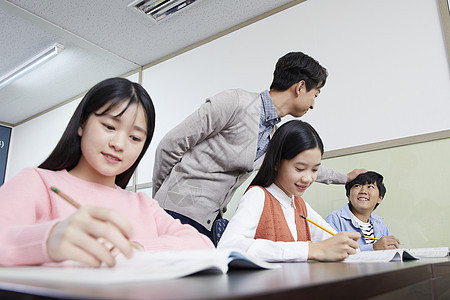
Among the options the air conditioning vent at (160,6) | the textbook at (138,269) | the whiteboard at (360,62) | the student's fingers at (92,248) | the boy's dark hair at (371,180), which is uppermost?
the air conditioning vent at (160,6)

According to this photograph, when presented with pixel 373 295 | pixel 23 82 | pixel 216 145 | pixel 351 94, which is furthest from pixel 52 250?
pixel 23 82

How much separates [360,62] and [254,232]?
4.67 feet

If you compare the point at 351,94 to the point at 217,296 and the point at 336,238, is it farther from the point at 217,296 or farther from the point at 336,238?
the point at 217,296

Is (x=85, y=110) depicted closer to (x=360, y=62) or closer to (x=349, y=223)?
(x=349, y=223)

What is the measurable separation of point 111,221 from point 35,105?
3.68m

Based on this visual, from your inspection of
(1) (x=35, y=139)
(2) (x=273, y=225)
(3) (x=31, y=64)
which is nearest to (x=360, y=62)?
(2) (x=273, y=225)

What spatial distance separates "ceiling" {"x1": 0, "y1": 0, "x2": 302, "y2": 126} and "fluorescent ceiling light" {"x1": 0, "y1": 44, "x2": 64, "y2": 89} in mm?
33

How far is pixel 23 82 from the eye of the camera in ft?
10.5

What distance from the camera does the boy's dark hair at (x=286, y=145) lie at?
1.19 meters

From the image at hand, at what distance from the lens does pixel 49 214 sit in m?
0.67

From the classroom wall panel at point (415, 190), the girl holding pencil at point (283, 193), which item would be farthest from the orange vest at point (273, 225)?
the classroom wall panel at point (415, 190)

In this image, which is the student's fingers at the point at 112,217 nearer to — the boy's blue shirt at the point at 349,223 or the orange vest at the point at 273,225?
the orange vest at the point at 273,225

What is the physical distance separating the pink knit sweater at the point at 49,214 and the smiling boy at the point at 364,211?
1.23m

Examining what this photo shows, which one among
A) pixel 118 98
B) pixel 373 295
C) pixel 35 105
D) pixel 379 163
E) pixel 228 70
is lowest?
pixel 373 295
